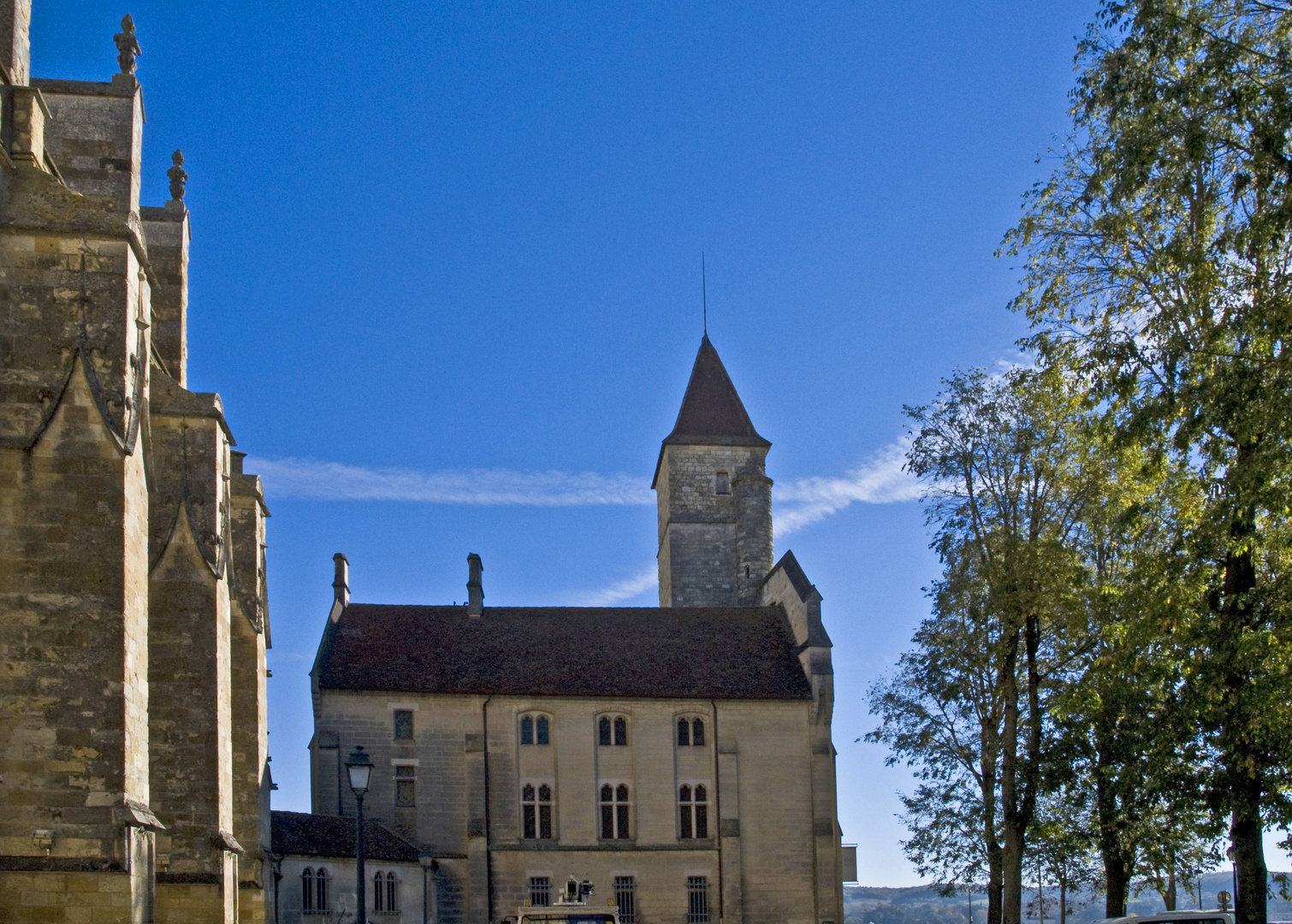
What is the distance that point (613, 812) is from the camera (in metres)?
49.0

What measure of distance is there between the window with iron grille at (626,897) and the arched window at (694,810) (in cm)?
243

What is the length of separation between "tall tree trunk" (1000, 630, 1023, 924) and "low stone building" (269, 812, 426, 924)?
14.7 meters

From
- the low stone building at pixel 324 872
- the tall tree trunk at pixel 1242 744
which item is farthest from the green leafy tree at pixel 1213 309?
the low stone building at pixel 324 872

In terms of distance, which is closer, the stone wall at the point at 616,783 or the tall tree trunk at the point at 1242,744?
the tall tree trunk at the point at 1242,744

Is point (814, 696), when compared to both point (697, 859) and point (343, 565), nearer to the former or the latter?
point (697, 859)

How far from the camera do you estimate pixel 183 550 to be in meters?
23.2

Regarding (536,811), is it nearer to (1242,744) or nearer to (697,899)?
(697,899)

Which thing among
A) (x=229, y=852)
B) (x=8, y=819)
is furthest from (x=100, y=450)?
(x=229, y=852)

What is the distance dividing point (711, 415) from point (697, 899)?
80.8 ft

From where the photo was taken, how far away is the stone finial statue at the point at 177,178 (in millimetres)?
28312

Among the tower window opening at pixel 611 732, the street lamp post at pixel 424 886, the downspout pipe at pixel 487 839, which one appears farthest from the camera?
the tower window opening at pixel 611 732

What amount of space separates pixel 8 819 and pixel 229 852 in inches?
272

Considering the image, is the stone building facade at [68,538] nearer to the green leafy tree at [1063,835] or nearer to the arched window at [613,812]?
the green leafy tree at [1063,835]

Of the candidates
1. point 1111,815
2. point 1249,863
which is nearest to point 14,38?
point 1249,863
